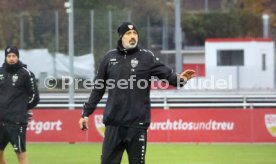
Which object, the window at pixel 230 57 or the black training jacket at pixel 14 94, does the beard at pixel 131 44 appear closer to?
the black training jacket at pixel 14 94

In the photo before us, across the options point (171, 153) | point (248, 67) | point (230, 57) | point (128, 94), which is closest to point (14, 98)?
point (128, 94)

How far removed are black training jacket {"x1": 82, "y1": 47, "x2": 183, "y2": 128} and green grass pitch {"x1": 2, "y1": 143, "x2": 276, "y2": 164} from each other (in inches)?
273

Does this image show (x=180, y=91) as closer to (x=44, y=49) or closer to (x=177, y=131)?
(x=44, y=49)

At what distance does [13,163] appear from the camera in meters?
17.3

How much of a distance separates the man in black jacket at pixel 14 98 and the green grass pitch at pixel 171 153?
3839 mm

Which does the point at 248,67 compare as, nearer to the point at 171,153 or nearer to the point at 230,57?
the point at 230,57

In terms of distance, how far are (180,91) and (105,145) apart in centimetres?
2563

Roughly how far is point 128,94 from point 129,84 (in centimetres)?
12

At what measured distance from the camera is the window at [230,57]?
42.4 meters

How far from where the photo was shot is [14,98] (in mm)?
13766

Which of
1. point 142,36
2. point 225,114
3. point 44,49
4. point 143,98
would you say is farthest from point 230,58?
point 143,98

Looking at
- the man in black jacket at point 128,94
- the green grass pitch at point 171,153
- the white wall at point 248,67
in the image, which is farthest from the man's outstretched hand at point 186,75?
the white wall at point 248,67

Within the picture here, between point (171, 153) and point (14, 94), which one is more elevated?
point (14, 94)

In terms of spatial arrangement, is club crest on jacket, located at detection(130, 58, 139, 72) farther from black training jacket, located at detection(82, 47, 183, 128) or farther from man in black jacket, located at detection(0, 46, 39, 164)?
man in black jacket, located at detection(0, 46, 39, 164)
